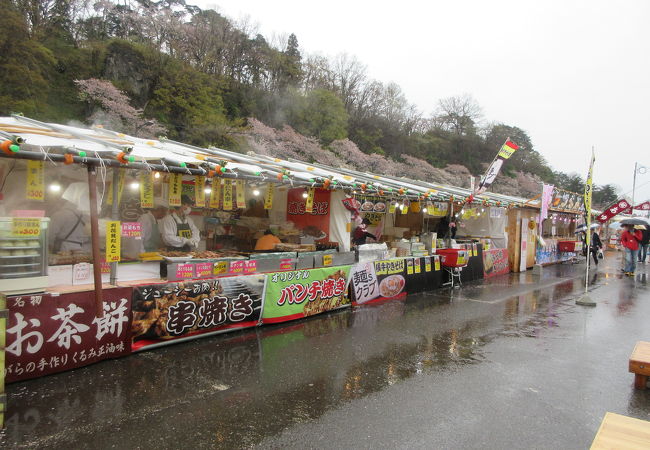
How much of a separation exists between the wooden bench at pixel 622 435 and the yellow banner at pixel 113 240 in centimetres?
572

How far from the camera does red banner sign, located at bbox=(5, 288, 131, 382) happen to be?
4520 millimetres

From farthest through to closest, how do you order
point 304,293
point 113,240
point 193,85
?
point 193,85 → point 304,293 → point 113,240

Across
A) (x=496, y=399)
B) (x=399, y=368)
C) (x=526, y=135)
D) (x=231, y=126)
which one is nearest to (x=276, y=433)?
(x=399, y=368)

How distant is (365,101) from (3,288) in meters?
41.3

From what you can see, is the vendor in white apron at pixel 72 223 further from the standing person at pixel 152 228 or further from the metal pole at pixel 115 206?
the standing person at pixel 152 228

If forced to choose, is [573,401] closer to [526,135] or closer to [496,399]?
[496,399]

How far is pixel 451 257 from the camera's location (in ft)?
39.9

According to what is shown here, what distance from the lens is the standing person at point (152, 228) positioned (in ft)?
25.0

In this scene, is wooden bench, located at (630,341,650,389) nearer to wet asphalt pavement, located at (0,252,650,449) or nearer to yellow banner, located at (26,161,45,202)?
wet asphalt pavement, located at (0,252,650,449)

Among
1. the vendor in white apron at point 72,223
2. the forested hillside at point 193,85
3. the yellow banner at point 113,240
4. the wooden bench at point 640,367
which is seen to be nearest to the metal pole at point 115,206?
the yellow banner at point 113,240

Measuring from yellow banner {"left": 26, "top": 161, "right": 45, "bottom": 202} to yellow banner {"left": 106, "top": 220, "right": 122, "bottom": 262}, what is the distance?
888mm

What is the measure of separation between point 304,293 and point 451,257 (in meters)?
6.15

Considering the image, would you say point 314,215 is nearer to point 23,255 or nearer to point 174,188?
point 174,188

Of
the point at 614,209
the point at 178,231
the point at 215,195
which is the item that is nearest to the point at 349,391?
the point at 215,195
